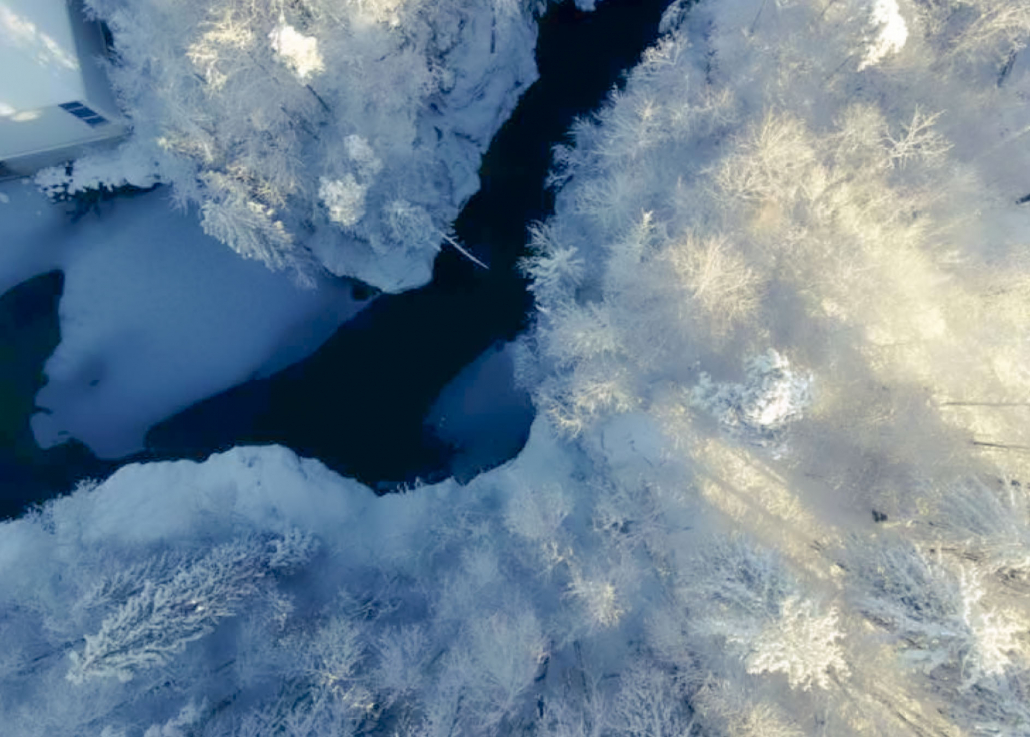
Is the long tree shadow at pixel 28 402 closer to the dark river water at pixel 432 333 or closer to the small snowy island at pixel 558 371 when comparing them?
the small snowy island at pixel 558 371

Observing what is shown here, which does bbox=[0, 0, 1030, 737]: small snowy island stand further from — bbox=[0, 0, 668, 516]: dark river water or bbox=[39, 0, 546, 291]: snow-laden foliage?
bbox=[0, 0, 668, 516]: dark river water

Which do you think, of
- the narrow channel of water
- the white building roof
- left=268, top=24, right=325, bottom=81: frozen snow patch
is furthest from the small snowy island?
the narrow channel of water

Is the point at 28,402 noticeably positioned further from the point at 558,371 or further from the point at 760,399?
the point at 760,399

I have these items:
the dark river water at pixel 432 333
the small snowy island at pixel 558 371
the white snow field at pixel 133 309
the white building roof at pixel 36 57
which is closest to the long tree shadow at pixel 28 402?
the small snowy island at pixel 558 371

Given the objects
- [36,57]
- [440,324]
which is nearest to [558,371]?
[440,324]

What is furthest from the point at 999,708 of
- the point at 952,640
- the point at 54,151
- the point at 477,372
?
the point at 54,151

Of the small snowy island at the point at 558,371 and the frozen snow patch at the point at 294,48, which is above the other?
the frozen snow patch at the point at 294,48

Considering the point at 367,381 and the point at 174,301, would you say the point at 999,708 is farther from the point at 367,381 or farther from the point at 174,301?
the point at 174,301
